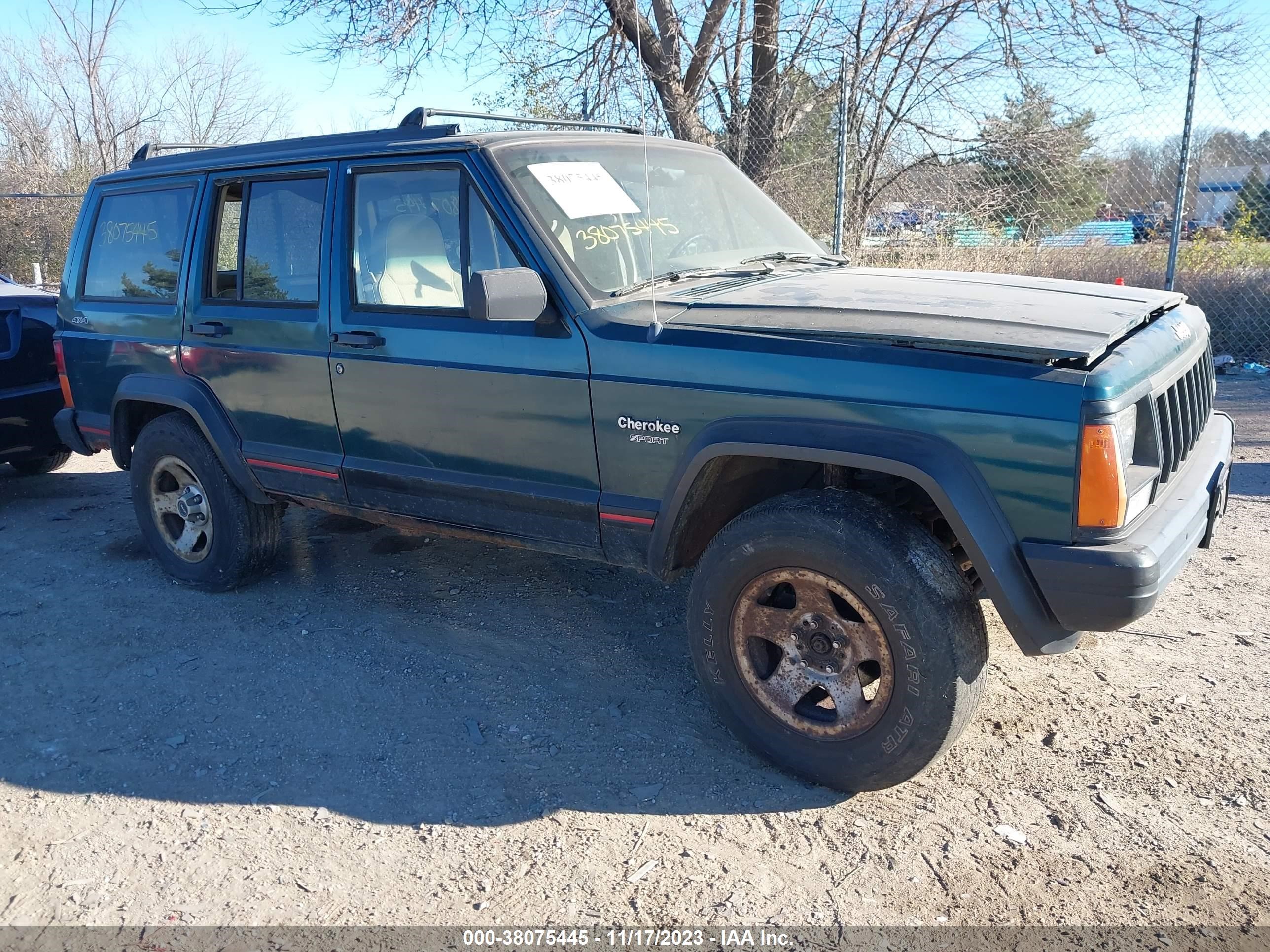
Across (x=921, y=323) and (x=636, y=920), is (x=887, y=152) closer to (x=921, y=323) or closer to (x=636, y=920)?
(x=921, y=323)

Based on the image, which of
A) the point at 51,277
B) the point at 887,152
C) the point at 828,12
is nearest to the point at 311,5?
the point at 828,12

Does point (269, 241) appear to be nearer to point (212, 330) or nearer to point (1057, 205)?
point (212, 330)

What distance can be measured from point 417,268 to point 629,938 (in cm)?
248

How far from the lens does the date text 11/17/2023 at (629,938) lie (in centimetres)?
246

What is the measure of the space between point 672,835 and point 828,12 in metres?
9.71

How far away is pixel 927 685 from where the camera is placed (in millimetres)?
2779

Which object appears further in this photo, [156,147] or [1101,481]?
[156,147]

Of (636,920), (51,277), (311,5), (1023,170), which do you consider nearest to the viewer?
(636,920)

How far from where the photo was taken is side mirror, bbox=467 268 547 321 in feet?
10.0

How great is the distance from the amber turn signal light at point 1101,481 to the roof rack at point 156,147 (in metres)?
4.27

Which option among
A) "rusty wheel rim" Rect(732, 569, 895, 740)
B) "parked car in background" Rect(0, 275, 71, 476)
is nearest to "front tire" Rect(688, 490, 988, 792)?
"rusty wheel rim" Rect(732, 569, 895, 740)

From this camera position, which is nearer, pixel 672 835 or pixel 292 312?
pixel 672 835

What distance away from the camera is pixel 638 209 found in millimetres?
3742

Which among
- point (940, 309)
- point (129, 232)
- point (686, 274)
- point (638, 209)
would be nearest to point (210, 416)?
point (129, 232)
